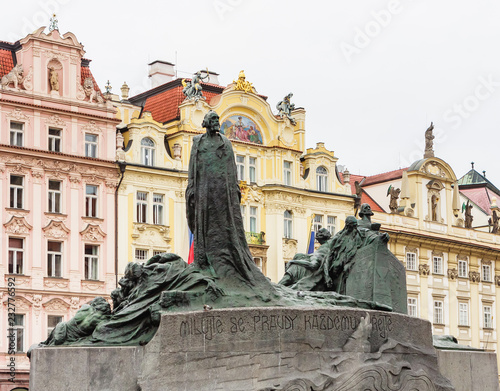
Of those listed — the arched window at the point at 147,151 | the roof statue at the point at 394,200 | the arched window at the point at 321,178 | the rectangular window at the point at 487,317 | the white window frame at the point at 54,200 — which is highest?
the arched window at the point at 147,151

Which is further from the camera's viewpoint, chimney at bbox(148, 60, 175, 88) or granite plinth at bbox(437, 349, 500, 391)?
chimney at bbox(148, 60, 175, 88)

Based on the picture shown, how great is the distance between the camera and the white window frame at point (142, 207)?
4278 centimetres

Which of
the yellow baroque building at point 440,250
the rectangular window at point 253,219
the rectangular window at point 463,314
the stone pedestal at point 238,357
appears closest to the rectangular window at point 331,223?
the yellow baroque building at point 440,250

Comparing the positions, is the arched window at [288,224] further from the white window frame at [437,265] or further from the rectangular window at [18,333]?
the rectangular window at [18,333]

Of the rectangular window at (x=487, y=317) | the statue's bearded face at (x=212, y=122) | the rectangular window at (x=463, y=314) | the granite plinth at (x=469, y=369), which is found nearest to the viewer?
the statue's bearded face at (x=212, y=122)

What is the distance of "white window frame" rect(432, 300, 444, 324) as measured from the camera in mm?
52625

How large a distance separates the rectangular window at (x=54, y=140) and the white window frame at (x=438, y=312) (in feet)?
64.1

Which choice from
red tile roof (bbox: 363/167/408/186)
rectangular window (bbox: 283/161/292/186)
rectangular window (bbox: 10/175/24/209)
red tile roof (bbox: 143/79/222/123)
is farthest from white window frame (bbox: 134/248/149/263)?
red tile roof (bbox: 363/167/408/186)

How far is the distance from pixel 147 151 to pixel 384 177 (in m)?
16.7

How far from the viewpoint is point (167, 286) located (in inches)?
543

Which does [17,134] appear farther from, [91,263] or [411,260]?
[411,260]

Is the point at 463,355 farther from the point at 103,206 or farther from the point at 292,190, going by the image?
the point at 292,190

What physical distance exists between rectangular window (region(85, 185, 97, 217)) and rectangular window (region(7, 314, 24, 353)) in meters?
4.57

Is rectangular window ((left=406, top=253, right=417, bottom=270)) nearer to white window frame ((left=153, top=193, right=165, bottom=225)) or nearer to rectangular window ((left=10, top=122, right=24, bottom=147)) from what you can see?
white window frame ((left=153, top=193, right=165, bottom=225))
